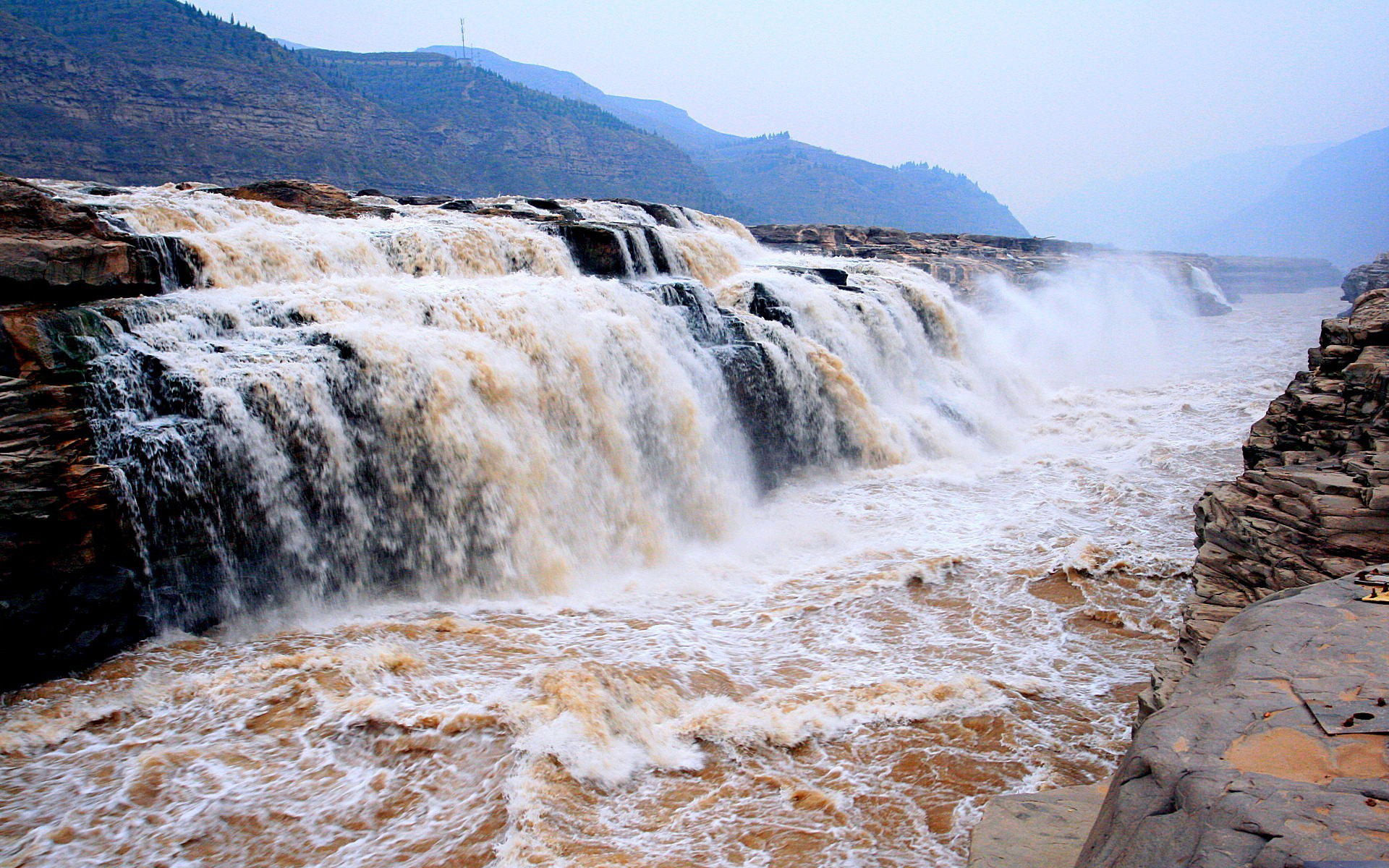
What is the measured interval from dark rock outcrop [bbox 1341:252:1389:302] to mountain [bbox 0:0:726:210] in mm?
55732

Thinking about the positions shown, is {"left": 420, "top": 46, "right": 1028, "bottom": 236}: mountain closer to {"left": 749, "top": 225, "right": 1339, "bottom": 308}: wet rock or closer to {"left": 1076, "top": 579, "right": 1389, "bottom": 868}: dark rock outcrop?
{"left": 749, "top": 225, "right": 1339, "bottom": 308}: wet rock

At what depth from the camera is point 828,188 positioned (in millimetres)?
109500

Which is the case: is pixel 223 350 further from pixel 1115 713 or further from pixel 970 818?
pixel 1115 713

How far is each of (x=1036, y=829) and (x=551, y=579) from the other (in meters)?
4.66

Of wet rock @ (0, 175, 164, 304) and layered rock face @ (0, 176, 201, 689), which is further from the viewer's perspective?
wet rock @ (0, 175, 164, 304)

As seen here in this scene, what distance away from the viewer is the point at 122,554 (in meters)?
5.41

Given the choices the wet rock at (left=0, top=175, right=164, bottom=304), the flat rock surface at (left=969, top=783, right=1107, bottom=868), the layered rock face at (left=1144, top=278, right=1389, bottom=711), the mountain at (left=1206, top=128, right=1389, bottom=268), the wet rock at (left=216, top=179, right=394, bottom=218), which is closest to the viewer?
the flat rock surface at (left=969, top=783, right=1107, bottom=868)

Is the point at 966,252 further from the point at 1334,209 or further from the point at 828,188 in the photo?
the point at 1334,209

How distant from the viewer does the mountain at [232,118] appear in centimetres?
3825

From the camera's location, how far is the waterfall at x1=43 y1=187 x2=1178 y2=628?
5.86m

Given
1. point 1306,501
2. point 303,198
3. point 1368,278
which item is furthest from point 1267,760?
point 1368,278

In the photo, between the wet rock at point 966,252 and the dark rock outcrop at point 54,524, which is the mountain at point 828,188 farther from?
the dark rock outcrop at point 54,524

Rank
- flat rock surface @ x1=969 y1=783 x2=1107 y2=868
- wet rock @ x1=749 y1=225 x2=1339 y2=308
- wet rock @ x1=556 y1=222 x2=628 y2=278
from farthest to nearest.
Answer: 1. wet rock @ x1=749 y1=225 x2=1339 y2=308
2. wet rock @ x1=556 y1=222 x2=628 y2=278
3. flat rock surface @ x1=969 y1=783 x2=1107 y2=868

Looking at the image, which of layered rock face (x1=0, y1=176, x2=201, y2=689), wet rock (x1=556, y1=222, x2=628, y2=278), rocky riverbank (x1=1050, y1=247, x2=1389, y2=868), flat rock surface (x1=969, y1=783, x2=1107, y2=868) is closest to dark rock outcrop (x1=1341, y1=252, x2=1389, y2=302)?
wet rock (x1=556, y1=222, x2=628, y2=278)
